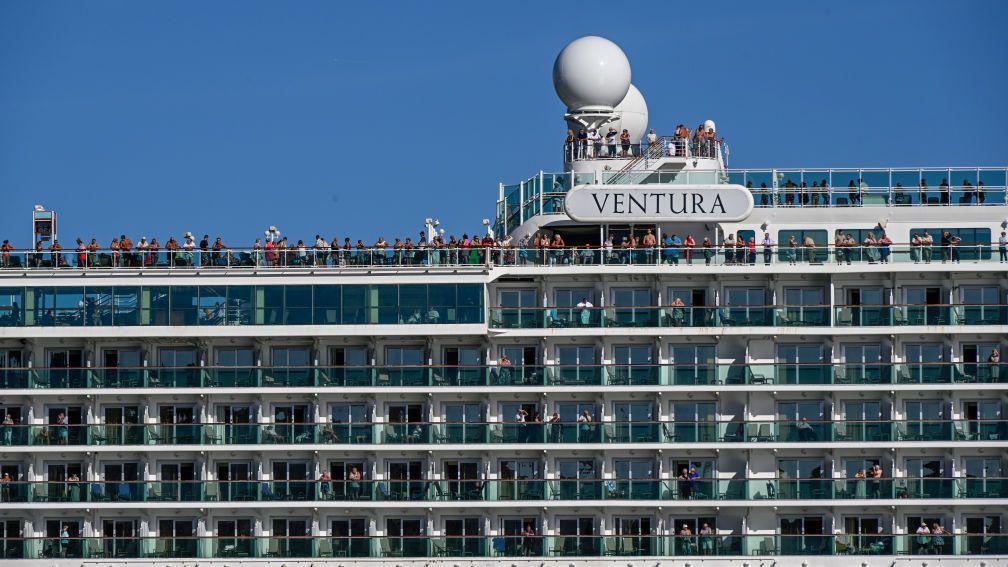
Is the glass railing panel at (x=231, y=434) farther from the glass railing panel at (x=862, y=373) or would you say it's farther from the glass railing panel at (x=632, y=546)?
the glass railing panel at (x=862, y=373)

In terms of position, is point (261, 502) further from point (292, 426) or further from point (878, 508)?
point (878, 508)

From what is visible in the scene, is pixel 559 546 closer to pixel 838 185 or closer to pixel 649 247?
pixel 649 247

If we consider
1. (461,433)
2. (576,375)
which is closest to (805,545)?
(576,375)

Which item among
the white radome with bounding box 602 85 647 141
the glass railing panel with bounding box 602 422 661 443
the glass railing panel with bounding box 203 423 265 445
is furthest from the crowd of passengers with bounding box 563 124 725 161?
the glass railing panel with bounding box 203 423 265 445

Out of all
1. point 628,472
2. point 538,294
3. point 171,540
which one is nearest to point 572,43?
point 538,294

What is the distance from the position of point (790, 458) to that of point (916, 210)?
10.0 metres

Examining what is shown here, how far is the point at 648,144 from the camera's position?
7688cm

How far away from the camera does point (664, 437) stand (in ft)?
234

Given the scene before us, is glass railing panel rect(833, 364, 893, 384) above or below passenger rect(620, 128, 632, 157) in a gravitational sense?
below

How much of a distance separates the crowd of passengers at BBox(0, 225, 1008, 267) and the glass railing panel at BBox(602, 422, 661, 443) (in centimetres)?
546

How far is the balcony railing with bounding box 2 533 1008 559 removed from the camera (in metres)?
70.8

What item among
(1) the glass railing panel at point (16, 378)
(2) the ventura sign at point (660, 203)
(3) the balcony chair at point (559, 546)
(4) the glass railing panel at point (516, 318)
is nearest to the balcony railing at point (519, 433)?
(1) the glass railing panel at point (16, 378)

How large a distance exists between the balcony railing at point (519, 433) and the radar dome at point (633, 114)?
52.0 ft

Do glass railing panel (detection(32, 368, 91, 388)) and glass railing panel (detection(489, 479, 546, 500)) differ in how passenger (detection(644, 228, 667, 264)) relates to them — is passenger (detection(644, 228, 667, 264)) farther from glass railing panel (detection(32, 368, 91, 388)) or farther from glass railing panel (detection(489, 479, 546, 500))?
glass railing panel (detection(32, 368, 91, 388))
